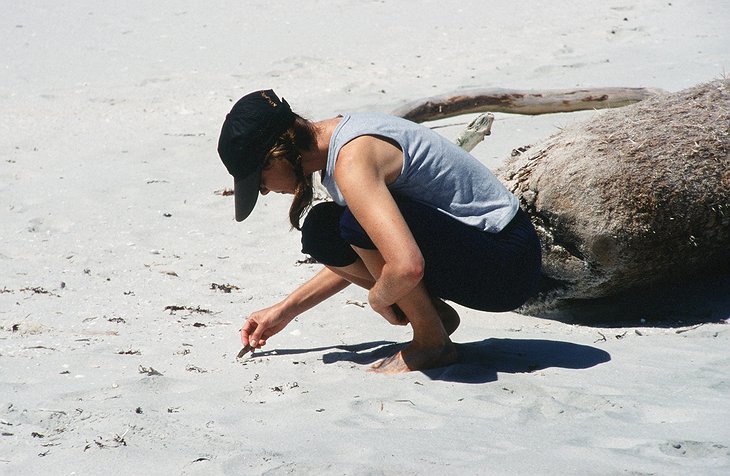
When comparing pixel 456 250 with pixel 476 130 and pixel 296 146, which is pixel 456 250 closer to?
pixel 296 146

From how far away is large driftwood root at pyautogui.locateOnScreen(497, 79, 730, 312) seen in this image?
157 inches

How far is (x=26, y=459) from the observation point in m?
2.63

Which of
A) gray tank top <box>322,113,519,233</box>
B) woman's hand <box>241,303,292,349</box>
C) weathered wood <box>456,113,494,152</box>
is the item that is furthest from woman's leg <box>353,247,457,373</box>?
weathered wood <box>456,113,494,152</box>

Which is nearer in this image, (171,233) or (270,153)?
(270,153)

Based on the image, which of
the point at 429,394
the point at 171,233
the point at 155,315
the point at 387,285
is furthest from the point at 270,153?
the point at 171,233

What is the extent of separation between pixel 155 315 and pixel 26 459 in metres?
1.88

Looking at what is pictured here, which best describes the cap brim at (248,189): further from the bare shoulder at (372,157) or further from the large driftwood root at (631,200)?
the large driftwood root at (631,200)

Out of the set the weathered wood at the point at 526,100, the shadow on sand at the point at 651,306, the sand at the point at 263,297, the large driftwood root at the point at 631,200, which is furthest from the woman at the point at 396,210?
the weathered wood at the point at 526,100

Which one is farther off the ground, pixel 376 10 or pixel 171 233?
pixel 376 10

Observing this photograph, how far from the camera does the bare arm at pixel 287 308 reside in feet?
12.4

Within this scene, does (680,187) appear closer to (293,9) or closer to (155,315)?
Result: (155,315)

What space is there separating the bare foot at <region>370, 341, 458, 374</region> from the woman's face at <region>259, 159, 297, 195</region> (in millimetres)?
743

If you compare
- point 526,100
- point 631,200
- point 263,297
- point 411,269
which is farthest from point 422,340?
point 526,100

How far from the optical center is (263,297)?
15.9 feet
